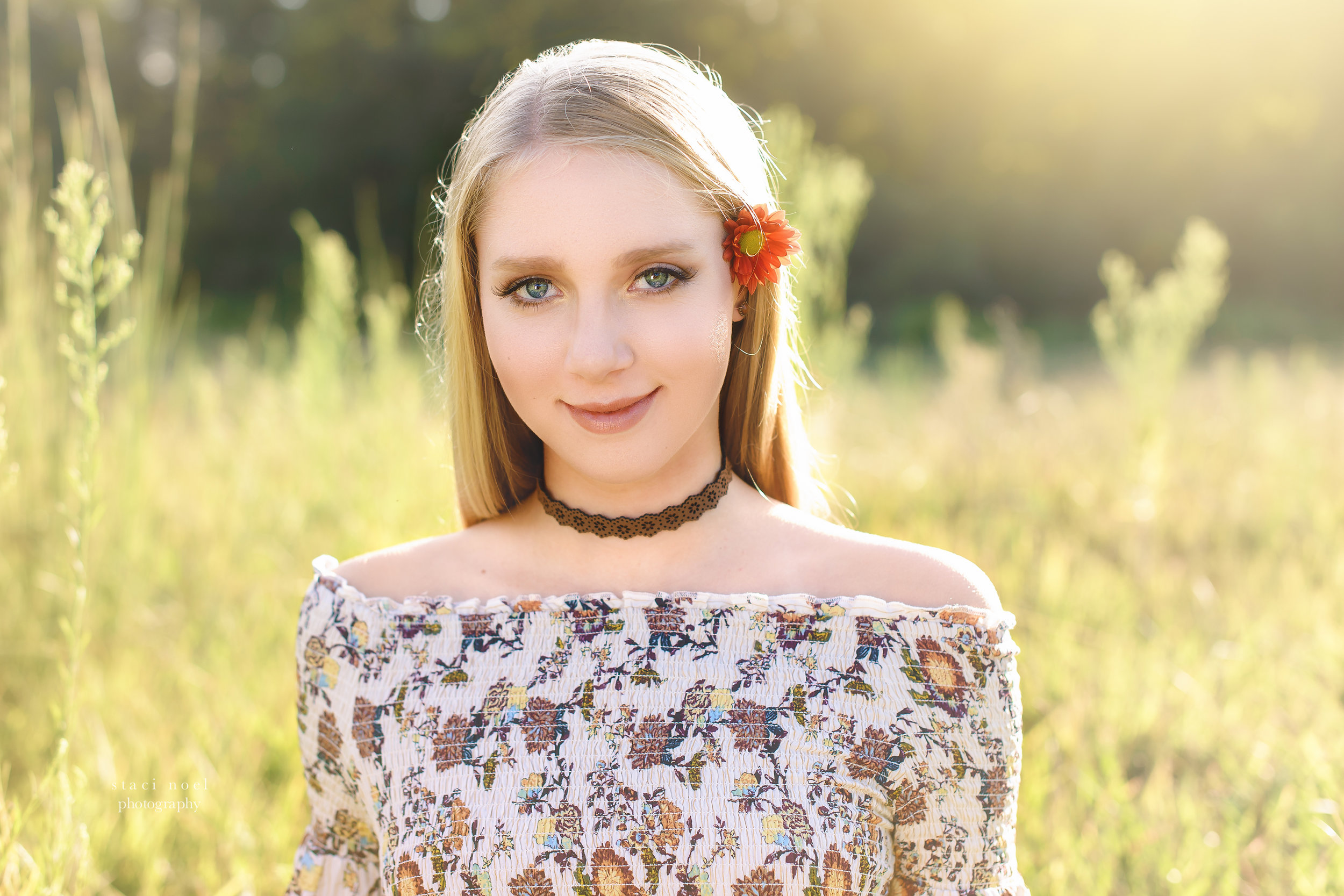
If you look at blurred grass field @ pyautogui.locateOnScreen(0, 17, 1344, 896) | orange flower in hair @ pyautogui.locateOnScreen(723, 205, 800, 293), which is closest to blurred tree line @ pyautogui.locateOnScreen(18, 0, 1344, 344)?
blurred grass field @ pyautogui.locateOnScreen(0, 17, 1344, 896)

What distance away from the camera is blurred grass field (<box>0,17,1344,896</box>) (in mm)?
2041

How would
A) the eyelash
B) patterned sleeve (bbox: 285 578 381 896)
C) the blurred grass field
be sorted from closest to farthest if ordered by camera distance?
the eyelash, patterned sleeve (bbox: 285 578 381 896), the blurred grass field

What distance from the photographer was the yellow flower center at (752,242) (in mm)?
1440

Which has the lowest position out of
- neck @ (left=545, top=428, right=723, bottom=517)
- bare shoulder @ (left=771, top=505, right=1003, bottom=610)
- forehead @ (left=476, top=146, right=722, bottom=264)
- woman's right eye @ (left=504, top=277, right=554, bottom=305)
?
bare shoulder @ (left=771, top=505, right=1003, bottom=610)

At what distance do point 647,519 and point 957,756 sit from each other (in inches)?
22.7

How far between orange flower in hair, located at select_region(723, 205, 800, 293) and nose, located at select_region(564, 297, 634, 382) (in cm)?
23

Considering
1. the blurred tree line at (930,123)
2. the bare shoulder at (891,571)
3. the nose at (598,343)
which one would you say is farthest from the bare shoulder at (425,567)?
the blurred tree line at (930,123)

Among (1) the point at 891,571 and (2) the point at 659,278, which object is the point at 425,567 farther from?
(1) the point at 891,571

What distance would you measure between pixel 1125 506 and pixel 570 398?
10.5ft

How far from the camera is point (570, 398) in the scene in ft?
4.47

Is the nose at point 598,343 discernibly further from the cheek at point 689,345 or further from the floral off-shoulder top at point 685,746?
the floral off-shoulder top at point 685,746

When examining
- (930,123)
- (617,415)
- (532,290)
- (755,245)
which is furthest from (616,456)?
(930,123)

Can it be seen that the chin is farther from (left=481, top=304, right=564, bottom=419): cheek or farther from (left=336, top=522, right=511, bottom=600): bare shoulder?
(left=336, top=522, right=511, bottom=600): bare shoulder

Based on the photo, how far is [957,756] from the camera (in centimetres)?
133
